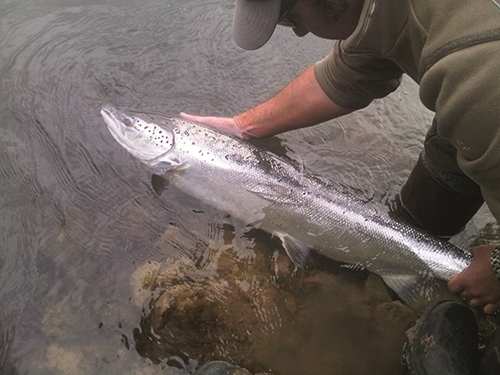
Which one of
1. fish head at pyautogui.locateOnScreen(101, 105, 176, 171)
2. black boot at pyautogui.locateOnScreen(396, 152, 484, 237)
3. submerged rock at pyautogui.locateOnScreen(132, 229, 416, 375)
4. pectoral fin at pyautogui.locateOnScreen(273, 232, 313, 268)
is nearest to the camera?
submerged rock at pyautogui.locateOnScreen(132, 229, 416, 375)

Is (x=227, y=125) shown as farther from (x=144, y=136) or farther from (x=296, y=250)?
(x=296, y=250)

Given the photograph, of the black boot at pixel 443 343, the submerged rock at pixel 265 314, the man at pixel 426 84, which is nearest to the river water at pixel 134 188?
the submerged rock at pixel 265 314

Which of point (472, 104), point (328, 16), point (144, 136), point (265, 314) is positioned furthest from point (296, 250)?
point (472, 104)

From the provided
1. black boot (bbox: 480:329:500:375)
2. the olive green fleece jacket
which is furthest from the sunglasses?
black boot (bbox: 480:329:500:375)

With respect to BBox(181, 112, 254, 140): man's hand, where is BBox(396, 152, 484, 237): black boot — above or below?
below

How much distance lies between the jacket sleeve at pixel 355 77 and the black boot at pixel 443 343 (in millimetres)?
1328

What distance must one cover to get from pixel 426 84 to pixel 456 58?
173 mm

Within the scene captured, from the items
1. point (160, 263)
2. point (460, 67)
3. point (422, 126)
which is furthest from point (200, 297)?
point (422, 126)

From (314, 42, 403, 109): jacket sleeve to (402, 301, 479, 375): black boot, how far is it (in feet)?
4.36

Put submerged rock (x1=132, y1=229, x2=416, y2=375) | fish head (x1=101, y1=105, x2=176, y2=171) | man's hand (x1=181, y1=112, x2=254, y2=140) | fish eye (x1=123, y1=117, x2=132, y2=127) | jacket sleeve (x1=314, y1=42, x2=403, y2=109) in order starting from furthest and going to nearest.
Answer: man's hand (x1=181, y1=112, x2=254, y2=140), fish eye (x1=123, y1=117, x2=132, y2=127), fish head (x1=101, y1=105, x2=176, y2=171), jacket sleeve (x1=314, y1=42, x2=403, y2=109), submerged rock (x1=132, y1=229, x2=416, y2=375)

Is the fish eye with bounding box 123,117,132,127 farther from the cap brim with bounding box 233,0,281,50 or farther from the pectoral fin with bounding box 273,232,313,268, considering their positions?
the pectoral fin with bounding box 273,232,313,268

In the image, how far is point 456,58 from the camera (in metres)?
1.57

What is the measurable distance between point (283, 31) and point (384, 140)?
5.73 feet

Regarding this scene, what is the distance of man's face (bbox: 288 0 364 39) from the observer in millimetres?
2094
